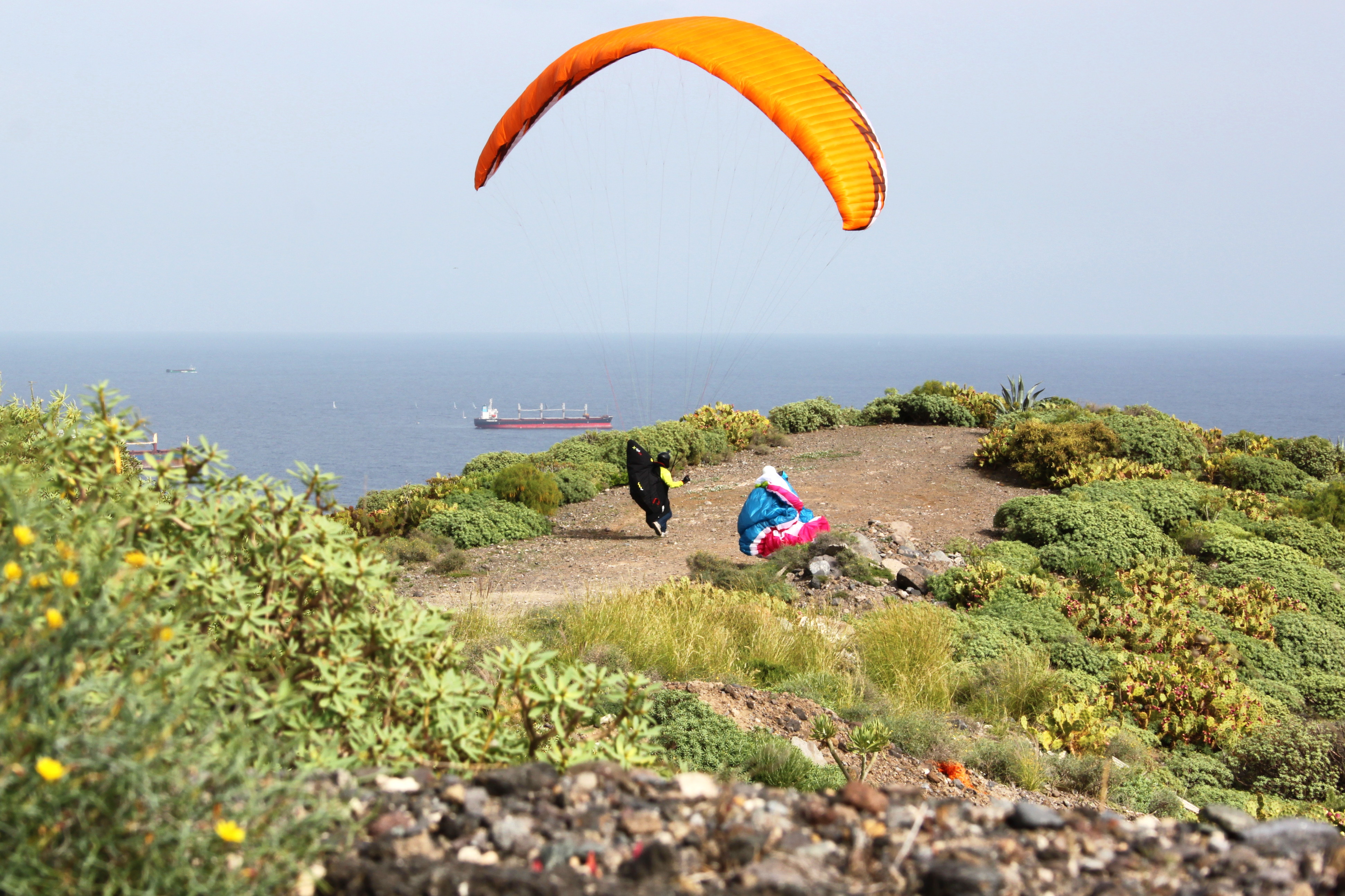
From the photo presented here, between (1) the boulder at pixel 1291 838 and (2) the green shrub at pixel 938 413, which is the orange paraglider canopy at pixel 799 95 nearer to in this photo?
(1) the boulder at pixel 1291 838

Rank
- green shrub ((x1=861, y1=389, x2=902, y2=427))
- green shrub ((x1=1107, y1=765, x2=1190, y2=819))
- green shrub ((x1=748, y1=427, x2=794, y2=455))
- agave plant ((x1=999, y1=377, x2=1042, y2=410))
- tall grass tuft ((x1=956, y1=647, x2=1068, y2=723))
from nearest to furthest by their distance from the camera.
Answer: green shrub ((x1=1107, y1=765, x2=1190, y2=819))
tall grass tuft ((x1=956, y1=647, x2=1068, y2=723))
green shrub ((x1=748, y1=427, x2=794, y2=455))
green shrub ((x1=861, y1=389, x2=902, y2=427))
agave plant ((x1=999, y1=377, x2=1042, y2=410))

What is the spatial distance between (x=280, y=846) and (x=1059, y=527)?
1136cm

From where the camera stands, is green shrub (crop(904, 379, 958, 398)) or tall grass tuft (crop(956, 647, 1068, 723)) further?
green shrub (crop(904, 379, 958, 398))

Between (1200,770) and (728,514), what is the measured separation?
8316 mm

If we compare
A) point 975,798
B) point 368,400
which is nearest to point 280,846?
point 975,798

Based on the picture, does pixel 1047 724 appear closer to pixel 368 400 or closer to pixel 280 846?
pixel 280 846

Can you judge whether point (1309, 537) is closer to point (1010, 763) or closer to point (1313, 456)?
point (1313, 456)

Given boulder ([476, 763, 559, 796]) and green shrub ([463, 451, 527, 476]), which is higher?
boulder ([476, 763, 559, 796])

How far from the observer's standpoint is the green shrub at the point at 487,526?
12.7 meters

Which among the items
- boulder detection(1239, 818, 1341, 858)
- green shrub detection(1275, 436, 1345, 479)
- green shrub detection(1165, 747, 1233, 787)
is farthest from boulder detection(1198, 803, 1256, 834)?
green shrub detection(1275, 436, 1345, 479)

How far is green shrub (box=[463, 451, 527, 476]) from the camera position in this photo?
16531mm

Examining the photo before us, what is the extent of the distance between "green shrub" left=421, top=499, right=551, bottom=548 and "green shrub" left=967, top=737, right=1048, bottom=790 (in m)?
8.14

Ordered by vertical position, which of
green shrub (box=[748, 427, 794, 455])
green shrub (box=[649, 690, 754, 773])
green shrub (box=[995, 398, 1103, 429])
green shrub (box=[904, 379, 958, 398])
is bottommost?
green shrub (box=[649, 690, 754, 773])

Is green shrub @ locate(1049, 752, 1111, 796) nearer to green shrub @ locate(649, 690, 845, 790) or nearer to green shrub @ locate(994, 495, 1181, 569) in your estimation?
green shrub @ locate(649, 690, 845, 790)
